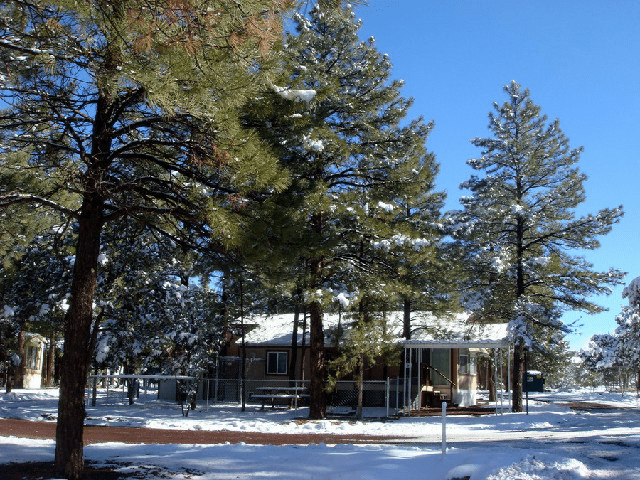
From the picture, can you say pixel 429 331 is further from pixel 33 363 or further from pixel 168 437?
pixel 33 363

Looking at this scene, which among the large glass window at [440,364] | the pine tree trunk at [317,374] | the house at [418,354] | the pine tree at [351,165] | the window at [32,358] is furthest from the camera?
the window at [32,358]

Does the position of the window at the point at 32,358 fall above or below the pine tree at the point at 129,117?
below

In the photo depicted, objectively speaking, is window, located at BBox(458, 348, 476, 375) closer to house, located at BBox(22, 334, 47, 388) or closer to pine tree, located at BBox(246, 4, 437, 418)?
pine tree, located at BBox(246, 4, 437, 418)

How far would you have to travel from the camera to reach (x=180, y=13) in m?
6.77

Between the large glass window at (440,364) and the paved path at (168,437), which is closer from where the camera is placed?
the paved path at (168,437)

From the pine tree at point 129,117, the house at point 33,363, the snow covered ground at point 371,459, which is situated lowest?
the house at point 33,363

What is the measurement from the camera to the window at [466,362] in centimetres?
3350

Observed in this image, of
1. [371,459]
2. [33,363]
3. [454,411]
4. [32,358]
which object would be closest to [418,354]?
[454,411]

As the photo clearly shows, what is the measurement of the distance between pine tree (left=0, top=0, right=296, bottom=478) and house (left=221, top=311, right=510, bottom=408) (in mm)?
15364

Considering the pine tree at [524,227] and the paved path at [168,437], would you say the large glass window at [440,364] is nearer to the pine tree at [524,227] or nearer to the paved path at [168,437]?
the pine tree at [524,227]

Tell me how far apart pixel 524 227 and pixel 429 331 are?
24.7 feet

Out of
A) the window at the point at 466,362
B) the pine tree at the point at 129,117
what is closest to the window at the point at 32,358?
the window at the point at 466,362

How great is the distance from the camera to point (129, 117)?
9.68 metres

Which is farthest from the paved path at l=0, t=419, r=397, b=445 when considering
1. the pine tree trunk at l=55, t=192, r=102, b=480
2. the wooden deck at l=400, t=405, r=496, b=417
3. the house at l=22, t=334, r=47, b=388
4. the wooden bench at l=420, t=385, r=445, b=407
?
the house at l=22, t=334, r=47, b=388
